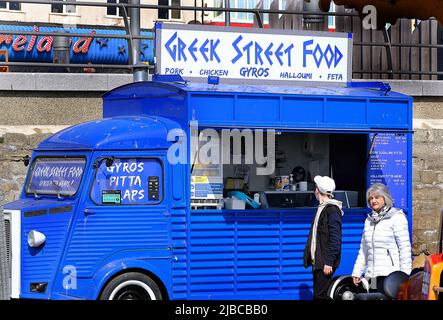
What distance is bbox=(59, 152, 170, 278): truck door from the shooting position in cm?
934

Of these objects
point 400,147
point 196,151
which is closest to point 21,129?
point 196,151

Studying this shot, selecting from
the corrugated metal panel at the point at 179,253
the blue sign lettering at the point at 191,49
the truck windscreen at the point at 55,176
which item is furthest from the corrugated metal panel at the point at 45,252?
the blue sign lettering at the point at 191,49

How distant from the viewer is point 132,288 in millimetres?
9438

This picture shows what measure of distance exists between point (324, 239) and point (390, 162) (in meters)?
1.97

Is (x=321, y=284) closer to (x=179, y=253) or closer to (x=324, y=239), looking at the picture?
(x=324, y=239)

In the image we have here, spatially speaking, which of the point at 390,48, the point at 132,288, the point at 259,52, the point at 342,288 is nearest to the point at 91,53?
the point at 390,48

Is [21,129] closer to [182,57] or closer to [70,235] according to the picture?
[182,57]

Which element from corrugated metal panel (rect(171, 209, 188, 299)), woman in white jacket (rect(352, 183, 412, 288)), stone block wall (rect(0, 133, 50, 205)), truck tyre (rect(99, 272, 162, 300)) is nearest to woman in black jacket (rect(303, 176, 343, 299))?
woman in white jacket (rect(352, 183, 412, 288))

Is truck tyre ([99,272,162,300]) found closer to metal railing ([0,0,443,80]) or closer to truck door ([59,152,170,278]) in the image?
truck door ([59,152,170,278])

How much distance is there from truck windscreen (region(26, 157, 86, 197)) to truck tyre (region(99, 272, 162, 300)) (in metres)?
0.98

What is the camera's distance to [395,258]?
8.84 metres

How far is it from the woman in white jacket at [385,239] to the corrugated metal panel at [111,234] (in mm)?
2055

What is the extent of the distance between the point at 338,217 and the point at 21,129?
5.46 metres
